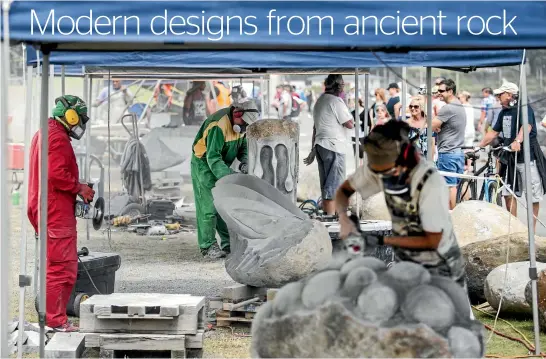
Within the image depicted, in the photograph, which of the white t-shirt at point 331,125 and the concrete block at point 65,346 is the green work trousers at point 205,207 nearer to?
the white t-shirt at point 331,125

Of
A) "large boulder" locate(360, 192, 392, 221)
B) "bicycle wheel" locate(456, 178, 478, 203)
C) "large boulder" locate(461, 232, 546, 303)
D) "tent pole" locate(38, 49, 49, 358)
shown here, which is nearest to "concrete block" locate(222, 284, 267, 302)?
"large boulder" locate(461, 232, 546, 303)

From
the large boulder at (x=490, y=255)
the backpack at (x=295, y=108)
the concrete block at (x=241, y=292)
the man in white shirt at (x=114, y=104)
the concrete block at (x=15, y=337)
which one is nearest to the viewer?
the concrete block at (x=15, y=337)

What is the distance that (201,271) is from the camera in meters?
11.7

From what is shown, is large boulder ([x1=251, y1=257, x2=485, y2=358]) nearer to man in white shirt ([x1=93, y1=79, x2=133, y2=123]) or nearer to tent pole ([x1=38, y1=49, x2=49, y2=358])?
tent pole ([x1=38, y1=49, x2=49, y2=358])

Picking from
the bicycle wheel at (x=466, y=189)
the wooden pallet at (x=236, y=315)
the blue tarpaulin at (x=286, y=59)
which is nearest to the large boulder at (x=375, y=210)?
the bicycle wheel at (x=466, y=189)

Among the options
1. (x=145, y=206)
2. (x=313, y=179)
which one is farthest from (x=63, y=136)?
(x=313, y=179)

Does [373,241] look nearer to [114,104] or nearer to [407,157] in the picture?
[407,157]

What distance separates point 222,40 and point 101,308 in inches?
100

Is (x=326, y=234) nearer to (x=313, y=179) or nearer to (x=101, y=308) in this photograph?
(x=101, y=308)

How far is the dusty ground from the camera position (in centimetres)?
826

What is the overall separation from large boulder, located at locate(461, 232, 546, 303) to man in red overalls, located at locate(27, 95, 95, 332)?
3468mm

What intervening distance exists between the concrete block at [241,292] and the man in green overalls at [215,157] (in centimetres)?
309

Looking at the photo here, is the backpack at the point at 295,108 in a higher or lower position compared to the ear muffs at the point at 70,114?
higher

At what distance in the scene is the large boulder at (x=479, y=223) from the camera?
10328 mm
